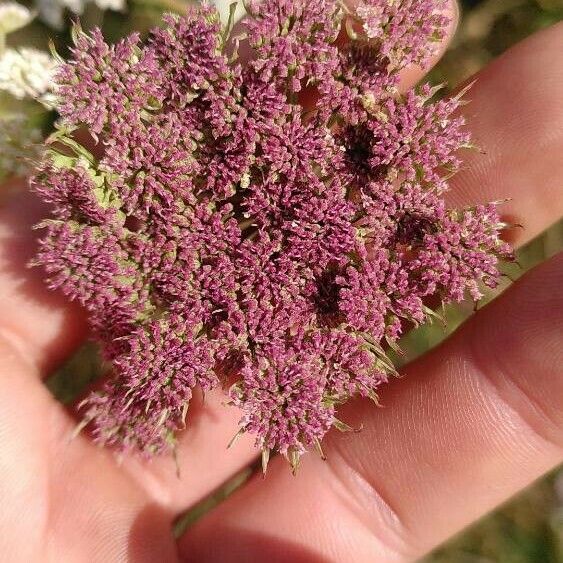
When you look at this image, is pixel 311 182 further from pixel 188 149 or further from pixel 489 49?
pixel 489 49

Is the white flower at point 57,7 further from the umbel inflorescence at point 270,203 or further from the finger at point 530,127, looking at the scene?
the finger at point 530,127

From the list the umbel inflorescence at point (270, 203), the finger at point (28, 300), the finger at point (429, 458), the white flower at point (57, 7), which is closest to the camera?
the umbel inflorescence at point (270, 203)

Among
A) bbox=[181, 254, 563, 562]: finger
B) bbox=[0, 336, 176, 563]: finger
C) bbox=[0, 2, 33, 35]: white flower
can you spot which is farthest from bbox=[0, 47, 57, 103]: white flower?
bbox=[181, 254, 563, 562]: finger

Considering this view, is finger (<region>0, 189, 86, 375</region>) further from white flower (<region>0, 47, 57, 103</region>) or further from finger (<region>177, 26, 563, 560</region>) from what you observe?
finger (<region>177, 26, 563, 560</region>)

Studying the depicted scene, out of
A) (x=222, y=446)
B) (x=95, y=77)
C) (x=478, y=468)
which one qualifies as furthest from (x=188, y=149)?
(x=478, y=468)

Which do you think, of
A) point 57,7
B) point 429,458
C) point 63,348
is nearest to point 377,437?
point 429,458

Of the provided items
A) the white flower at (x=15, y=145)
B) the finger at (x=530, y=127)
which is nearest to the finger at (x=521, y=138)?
the finger at (x=530, y=127)

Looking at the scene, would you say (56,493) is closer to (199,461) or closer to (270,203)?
(199,461)
